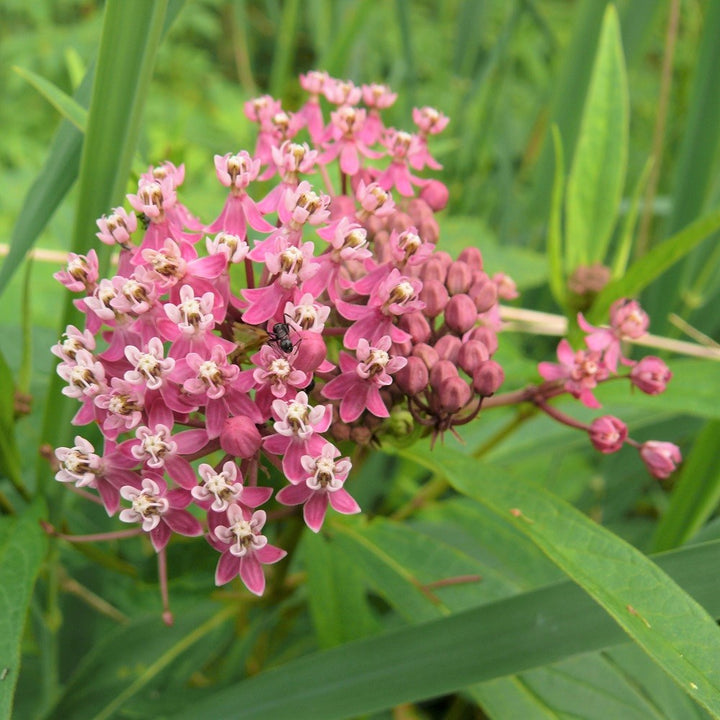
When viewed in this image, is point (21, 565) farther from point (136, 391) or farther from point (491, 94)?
point (491, 94)

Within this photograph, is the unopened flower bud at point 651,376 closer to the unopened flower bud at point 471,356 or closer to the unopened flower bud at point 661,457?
the unopened flower bud at point 661,457

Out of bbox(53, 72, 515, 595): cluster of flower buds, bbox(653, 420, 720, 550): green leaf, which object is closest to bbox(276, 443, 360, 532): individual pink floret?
bbox(53, 72, 515, 595): cluster of flower buds

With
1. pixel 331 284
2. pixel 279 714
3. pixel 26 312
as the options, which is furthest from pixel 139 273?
pixel 279 714

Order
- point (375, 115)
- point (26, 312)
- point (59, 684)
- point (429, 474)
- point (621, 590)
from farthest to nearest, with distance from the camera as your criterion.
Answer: point (429, 474)
point (59, 684)
point (375, 115)
point (26, 312)
point (621, 590)

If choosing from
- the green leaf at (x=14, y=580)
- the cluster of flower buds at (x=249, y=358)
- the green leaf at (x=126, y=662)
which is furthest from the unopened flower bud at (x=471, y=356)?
the green leaf at (x=126, y=662)

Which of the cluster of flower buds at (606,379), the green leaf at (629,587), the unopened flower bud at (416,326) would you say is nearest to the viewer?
the green leaf at (629,587)

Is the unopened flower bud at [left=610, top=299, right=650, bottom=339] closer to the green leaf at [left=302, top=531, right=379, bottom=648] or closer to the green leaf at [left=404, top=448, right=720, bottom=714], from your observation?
the green leaf at [left=404, top=448, right=720, bottom=714]
